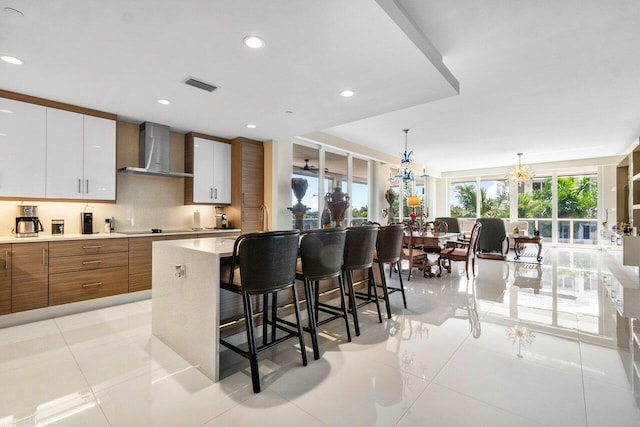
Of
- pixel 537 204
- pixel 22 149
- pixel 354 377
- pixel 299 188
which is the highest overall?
pixel 22 149

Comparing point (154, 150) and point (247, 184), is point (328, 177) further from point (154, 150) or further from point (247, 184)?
point (154, 150)

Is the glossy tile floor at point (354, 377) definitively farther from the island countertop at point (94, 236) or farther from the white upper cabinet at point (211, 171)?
the white upper cabinet at point (211, 171)

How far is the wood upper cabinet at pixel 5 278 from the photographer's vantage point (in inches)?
113

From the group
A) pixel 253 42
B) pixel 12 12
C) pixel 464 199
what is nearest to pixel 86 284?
pixel 12 12

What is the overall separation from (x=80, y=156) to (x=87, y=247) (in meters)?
1.12

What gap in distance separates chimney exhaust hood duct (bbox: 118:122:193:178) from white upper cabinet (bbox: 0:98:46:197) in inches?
34.7

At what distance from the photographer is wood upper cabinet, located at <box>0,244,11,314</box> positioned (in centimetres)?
288

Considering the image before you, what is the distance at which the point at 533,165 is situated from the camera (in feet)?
32.0

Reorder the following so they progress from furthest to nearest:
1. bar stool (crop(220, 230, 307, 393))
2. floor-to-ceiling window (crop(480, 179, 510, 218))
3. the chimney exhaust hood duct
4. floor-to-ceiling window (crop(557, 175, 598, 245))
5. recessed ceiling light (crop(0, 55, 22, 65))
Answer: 1. floor-to-ceiling window (crop(480, 179, 510, 218))
2. floor-to-ceiling window (crop(557, 175, 598, 245))
3. the chimney exhaust hood duct
4. recessed ceiling light (crop(0, 55, 22, 65))
5. bar stool (crop(220, 230, 307, 393))

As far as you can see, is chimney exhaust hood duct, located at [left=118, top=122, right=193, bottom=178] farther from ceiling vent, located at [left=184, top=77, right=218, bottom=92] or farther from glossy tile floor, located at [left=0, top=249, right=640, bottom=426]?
glossy tile floor, located at [left=0, top=249, right=640, bottom=426]

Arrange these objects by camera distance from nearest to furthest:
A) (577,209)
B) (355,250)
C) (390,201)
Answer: (355,250) < (390,201) < (577,209)

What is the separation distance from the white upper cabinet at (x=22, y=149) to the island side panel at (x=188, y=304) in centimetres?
196

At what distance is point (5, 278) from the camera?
289 cm

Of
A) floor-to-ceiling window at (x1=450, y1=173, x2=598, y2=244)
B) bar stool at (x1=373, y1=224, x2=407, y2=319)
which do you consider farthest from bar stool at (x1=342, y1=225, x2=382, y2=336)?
floor-to-ceiling window at (x1=450, y1=173, x2=598, y2=244)
